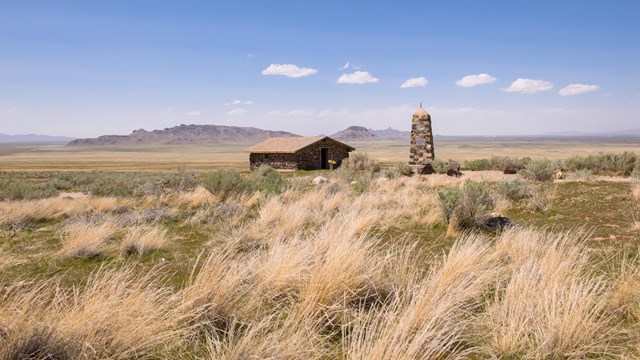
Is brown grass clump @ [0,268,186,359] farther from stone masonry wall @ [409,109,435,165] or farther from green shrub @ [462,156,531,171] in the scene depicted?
green shrub @ [462,156,531,171]

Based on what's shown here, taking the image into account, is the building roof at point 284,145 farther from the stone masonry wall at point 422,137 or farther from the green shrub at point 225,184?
the green shrub at point 225,184

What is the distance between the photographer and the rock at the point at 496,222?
7586 millimetres

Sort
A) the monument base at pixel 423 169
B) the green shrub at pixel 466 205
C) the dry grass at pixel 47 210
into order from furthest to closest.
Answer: the monument base at pixel 423 169 < the dry grass at pixel 47 210 < the green shrub at pixel 466 205

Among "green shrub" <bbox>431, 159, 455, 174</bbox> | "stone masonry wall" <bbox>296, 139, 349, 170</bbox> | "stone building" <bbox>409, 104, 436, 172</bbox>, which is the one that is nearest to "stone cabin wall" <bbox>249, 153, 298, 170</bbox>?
"stone masonry wall" <bbox>296, 139, 349, 170</bbox>

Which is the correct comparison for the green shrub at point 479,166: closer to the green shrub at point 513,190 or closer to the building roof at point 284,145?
the building roof at point 284,145

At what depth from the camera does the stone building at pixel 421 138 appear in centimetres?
2371

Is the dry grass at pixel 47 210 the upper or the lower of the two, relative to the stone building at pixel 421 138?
lower

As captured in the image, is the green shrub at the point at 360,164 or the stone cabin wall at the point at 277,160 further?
the stone cabin wall at the point at 277,160

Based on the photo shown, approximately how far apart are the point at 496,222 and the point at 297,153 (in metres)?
25.3

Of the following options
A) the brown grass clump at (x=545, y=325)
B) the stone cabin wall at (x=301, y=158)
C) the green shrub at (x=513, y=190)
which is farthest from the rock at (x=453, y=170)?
the brown grass clump at (x=545, y=325)

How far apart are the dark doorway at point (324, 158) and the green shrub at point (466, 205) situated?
26337 millimetres

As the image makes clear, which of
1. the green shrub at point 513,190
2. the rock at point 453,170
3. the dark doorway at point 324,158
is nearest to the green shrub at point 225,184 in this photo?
the green shrub at point 513,190

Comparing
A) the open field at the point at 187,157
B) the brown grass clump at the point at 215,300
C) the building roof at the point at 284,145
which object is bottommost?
the open field at the point at 187,157

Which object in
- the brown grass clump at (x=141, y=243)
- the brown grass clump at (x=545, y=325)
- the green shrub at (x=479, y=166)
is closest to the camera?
the brown grass clump at (x=545, y=325)
